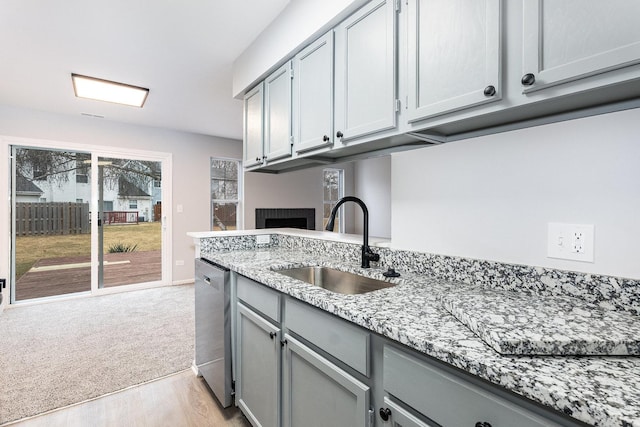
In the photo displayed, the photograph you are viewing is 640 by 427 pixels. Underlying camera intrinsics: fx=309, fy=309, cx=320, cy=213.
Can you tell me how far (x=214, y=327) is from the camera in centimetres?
196

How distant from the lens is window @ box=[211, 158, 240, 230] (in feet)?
17.8

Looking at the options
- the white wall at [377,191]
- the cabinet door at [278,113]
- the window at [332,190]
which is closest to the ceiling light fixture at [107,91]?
the cabinet door at [278,113]

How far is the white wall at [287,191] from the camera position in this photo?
575 cm

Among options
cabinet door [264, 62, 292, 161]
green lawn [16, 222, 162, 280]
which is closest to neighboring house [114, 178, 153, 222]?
green lawn [16, 222, 162, 280]

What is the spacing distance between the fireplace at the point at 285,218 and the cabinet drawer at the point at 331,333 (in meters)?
4.66

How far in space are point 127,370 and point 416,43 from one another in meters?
2.89

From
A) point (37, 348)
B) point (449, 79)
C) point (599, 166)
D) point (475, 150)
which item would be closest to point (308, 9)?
point (449, 79)

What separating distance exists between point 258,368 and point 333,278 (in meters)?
0.62

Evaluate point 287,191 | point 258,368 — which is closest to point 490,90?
point 258,368

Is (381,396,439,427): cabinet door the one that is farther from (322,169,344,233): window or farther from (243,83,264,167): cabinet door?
(322,169,344,233): window

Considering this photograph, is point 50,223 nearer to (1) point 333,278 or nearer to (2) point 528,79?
(1) point 333,278

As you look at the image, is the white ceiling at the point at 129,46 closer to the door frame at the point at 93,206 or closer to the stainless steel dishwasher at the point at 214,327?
the door frame at the point at 93,206

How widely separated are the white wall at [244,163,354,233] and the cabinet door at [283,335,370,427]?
449 centimetres

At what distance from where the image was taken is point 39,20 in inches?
80.7
